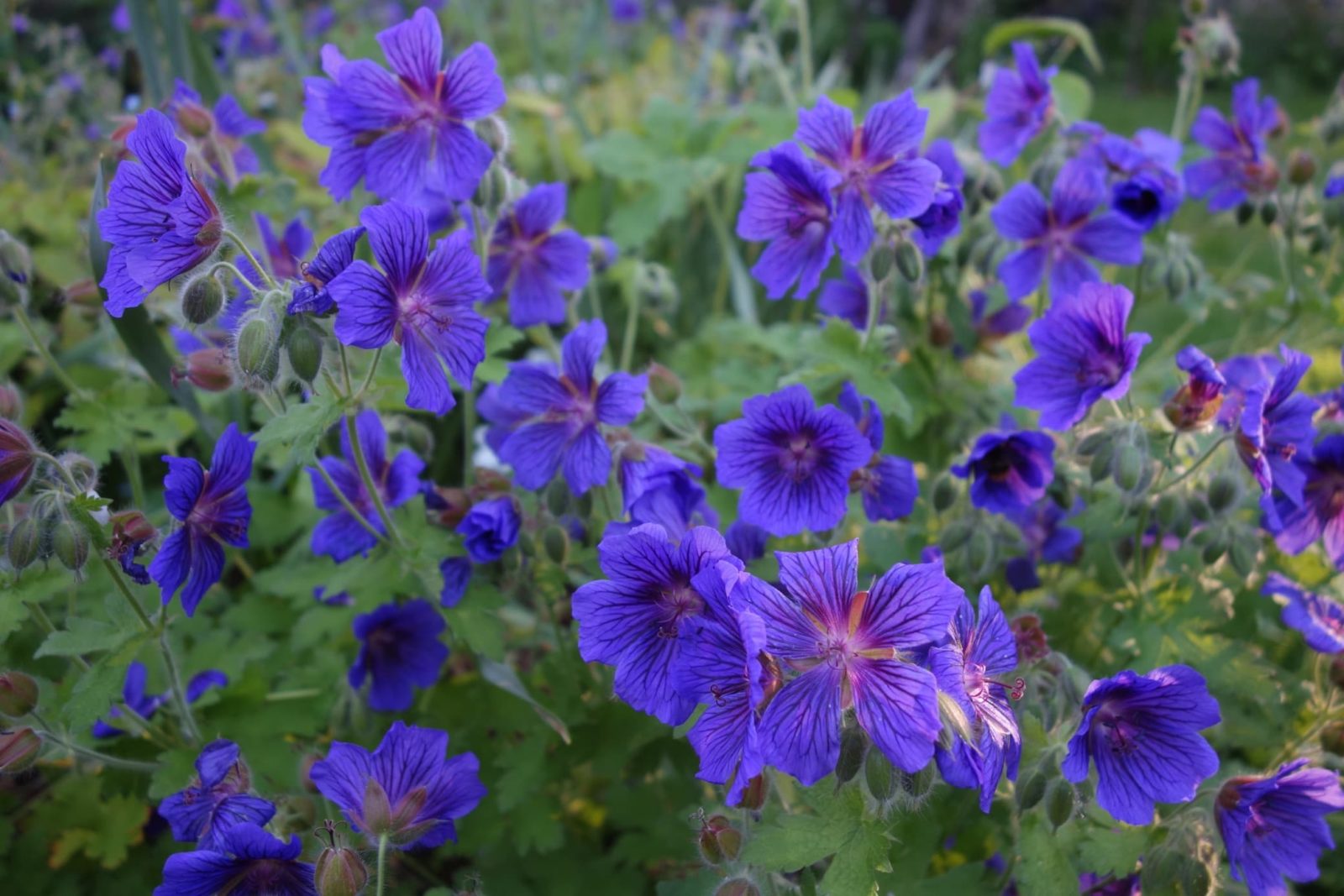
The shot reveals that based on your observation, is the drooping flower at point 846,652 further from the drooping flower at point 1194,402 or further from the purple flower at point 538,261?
the purple flower at point 538,261

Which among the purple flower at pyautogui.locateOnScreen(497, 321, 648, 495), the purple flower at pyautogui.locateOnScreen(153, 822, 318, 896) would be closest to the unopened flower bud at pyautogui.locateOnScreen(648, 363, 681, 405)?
the purple flower at pyautogui.locateOnScreen(497, 321, 648, 495)

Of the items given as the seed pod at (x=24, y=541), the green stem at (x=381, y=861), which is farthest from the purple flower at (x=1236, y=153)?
the seed pod at (x=24, y=541)

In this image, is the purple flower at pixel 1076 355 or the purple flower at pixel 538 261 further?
the purple flower at pixel 538 261

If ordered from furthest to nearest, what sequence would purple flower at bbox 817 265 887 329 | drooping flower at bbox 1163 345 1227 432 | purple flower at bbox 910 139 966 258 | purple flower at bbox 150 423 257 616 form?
purple flower at bbox 817 265 887 329, purple flower at bbox 910 139 966 258, drooping flower at bbox 1163 345 1227 432, purple flower at bbox 150 423 257 616

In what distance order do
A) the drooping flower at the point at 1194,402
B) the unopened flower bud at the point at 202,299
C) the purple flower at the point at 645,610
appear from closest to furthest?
the purple flower at the point at 645,610 < the unopened flower bud at the point at 202,299 < the drooping flower at the point at 1194,402

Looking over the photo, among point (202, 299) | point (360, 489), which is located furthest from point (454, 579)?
point (202, 299)

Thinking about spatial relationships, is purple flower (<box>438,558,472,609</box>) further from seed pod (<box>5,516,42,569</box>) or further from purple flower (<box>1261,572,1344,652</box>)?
purple flower (<box>1261,572,1344,652</box>)

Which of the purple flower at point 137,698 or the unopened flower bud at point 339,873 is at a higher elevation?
the unopened flower bud at point 339,873
